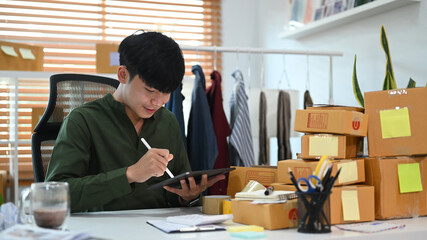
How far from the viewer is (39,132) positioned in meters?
1.81

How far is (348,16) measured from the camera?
9.64 feet

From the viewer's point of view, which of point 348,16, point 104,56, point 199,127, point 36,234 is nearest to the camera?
point 36,234

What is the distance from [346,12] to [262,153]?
983 mm

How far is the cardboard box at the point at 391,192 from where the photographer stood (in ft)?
4.74

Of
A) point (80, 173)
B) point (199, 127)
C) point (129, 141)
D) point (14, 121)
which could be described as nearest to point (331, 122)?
point (129, 141)

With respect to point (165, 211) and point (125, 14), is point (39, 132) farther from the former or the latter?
point (125, 14)

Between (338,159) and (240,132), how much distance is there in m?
1.33

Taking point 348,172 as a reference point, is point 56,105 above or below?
above

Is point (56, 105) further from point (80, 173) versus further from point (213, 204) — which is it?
point (213, 204)

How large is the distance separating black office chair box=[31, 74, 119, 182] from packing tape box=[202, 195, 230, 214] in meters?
0.65

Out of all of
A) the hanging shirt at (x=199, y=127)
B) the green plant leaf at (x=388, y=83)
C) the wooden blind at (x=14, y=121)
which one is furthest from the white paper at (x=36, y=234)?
Result: the wooden blind at (x=14, y=121)

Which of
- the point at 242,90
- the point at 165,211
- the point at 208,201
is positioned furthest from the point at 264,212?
the point at 242,90

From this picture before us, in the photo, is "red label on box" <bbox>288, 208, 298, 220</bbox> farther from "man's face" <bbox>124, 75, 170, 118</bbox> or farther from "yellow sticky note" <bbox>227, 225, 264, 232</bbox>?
"man's face" <bbox>124, 75, 170, 118</bbox>

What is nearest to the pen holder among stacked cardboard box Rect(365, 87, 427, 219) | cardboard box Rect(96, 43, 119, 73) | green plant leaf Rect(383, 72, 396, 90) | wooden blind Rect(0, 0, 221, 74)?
stacked cardboard box Rect(365, 87, 427, 219)
